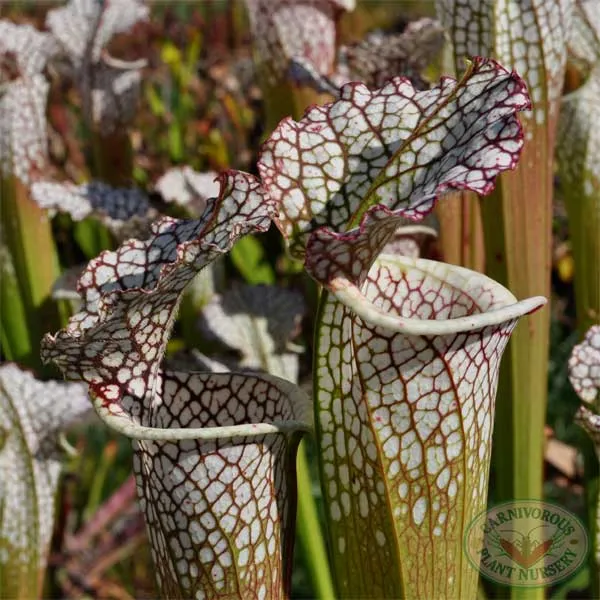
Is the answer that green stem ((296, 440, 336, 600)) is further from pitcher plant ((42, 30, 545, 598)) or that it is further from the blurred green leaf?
the blurred green leaf

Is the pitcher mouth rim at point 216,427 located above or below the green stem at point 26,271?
below

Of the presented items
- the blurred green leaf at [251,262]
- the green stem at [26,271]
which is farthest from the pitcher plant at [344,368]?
the blurred green leaf at [251,262]

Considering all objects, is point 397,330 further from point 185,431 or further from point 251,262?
point 251,262

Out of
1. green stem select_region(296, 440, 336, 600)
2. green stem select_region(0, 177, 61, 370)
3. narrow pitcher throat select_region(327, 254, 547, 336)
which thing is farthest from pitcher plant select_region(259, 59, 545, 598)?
green stem select_region(0, 177, 61, 370)

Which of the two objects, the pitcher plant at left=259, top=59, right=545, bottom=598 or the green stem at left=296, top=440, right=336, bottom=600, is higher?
the pitcher plant at left=259, top=59, right=545, bottom=598

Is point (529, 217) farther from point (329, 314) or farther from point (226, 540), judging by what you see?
point (226, 540)

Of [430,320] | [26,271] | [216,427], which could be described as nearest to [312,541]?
[216,427]

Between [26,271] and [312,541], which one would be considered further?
[26,271]

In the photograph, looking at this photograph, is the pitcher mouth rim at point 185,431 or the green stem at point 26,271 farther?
the green stem at point 26,271

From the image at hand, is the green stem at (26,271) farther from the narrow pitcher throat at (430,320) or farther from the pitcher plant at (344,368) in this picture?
the narrow pitcher throat at (430,320)

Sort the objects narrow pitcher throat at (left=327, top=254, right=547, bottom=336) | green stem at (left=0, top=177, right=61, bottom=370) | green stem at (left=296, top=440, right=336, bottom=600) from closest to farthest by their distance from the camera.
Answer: narrow pitcher throat at (left=327, top=254, right=547, bottom=336), green stem at (left=296, top=440, right=336, bottom=600), green stem at (left=0, top=177, right=61, bottom=370)

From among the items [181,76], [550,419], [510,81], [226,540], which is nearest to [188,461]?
[226,540]
